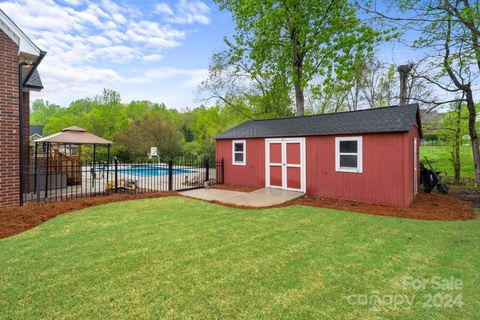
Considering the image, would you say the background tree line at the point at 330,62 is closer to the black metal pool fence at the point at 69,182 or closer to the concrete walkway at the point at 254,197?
the concrete walkway at the point at 254,197

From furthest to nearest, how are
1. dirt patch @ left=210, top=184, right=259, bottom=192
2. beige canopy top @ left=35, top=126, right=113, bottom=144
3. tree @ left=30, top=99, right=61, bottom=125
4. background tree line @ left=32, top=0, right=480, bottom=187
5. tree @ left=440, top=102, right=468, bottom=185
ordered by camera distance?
tree @ left=30, top=99, right=61, bottom=125
tree @ left=440, top=102, right=468, bottom=185
dirt patch @ left=210, top=184, right=259, bottom=192
beige canopy top @ left=35, top=126, right=113, bottom=144
background tree line @ left=32, top=0, right=480, bottom=187

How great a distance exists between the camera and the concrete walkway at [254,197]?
25.0 feet

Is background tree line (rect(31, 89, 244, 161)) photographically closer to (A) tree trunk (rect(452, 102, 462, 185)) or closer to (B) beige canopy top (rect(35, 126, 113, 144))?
(B) beige canopy top (rect(35, 126, 113, 144))

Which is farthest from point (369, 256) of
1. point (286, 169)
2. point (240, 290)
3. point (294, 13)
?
point (294, 13)

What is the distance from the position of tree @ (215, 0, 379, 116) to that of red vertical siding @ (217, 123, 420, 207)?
8.25 meters

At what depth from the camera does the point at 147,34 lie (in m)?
12.7

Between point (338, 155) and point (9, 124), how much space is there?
959 cm

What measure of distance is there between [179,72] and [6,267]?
24515mm

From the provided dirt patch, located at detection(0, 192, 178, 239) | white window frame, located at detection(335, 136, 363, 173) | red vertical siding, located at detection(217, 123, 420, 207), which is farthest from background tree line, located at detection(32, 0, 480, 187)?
dirt patch, located at detection(0, 192, 178, 239)

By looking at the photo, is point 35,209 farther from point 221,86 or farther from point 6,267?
point 221,86

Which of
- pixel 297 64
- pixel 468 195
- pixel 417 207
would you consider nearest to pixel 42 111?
pixel 297 64

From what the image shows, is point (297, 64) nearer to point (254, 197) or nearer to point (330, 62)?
point (330, 62)

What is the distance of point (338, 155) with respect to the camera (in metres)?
8.22

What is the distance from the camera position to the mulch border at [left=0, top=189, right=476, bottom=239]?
17.0ft
